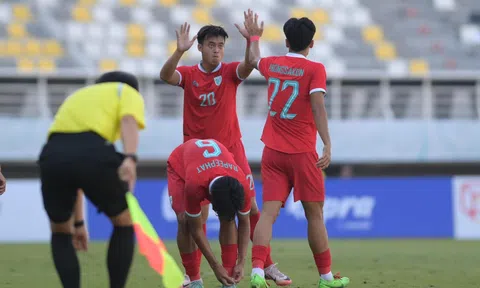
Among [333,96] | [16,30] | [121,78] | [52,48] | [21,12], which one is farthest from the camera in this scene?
[21,12]

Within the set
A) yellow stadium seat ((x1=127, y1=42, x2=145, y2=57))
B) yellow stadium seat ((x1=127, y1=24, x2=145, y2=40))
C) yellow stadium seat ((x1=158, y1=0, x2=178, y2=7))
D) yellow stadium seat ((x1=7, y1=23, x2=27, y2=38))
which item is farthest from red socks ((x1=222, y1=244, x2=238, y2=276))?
yellow stadium seat ((x1=158, y1=0, x2=178, y2=7))

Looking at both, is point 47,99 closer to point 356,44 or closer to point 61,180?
point 356,44

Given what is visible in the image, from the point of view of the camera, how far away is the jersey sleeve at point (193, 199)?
25.6 feet

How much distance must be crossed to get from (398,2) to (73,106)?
2222cm

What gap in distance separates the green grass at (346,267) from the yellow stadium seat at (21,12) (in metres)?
9.24

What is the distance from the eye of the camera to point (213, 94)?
9.00m

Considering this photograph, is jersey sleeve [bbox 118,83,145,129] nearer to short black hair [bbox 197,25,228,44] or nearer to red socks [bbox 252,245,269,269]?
red socks [bbox 252,245,269,269]

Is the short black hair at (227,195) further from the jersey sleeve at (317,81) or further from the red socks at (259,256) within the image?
the jersey sleeve at (317,81)

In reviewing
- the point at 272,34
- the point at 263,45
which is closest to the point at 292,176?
Result: the point at 263,45

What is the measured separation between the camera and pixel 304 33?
831cm

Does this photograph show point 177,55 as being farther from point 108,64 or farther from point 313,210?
point 108,64

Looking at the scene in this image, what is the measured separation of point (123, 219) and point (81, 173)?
46 cm

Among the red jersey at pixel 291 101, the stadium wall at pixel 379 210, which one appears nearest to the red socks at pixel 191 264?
the red jersey at pixel 291 101

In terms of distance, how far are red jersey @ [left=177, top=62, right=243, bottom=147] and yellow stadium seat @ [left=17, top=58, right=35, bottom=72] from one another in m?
14.6
